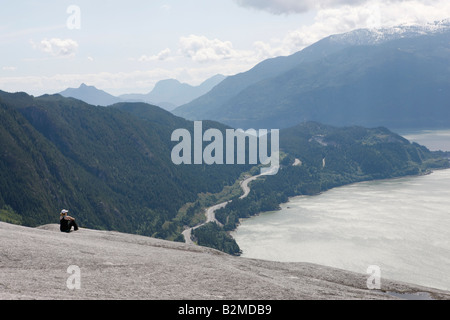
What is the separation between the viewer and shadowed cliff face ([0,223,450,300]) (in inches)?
890

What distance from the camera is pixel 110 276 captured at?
25.3 meters

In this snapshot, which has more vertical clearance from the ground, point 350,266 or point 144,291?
point 144,291

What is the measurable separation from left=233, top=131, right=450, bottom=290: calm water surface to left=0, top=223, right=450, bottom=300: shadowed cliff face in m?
83.9

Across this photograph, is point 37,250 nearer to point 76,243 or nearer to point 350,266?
point 76,243

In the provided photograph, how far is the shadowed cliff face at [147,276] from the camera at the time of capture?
22.6m

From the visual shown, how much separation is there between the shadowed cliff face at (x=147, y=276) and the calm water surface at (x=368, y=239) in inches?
3305

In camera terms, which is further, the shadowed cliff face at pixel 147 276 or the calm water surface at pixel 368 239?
the calm water surface at pixel 368 239

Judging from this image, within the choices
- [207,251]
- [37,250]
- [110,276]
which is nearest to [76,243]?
[37,250]

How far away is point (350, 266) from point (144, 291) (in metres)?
107
